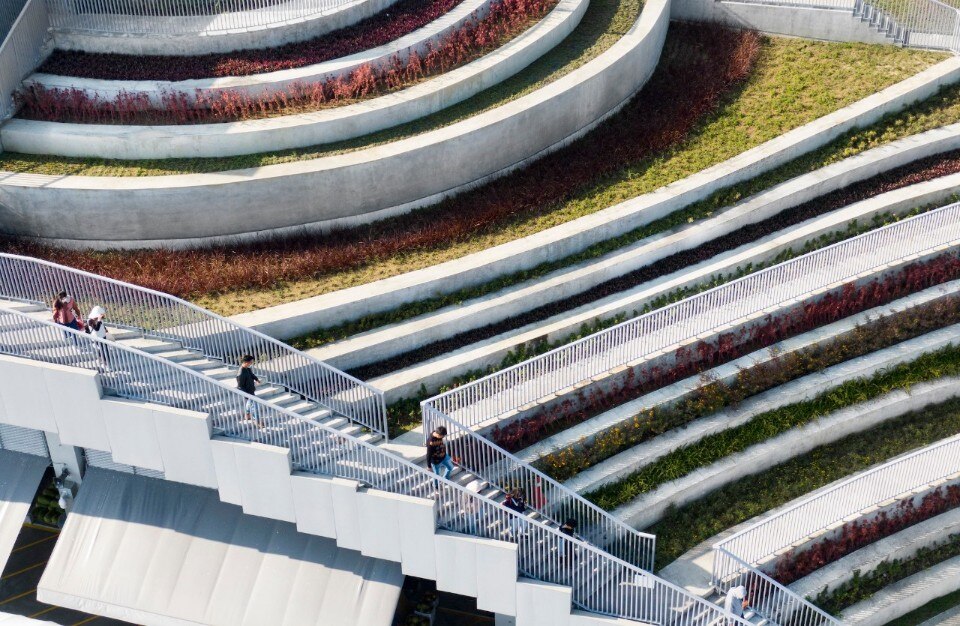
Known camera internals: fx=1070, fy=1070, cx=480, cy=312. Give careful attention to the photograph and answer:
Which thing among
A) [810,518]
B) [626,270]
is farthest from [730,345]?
[810,518]

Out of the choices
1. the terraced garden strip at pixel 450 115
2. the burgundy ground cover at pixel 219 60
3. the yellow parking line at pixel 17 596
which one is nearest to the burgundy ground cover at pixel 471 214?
the terraced garden strip at pixel 450 115

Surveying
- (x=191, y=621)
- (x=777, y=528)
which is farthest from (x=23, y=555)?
(x=777, y=528)

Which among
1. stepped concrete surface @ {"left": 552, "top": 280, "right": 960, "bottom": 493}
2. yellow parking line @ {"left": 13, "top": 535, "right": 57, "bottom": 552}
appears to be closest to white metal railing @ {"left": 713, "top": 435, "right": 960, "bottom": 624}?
stepped concrete surface @ {"left": 552, "top": 280, "right": 960, "bottom": 493}

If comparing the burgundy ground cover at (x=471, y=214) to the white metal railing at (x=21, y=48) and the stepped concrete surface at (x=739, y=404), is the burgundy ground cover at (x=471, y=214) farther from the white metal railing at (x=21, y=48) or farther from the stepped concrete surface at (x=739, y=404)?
the stepped concrete surface at (x=739, y=404)

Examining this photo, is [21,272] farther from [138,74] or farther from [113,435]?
[138,74]

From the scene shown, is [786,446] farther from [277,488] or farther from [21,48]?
[21,48]

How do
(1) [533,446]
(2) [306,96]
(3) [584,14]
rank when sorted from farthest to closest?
(3) [584,14] < (2) [306,96] < (1) [533,446]
